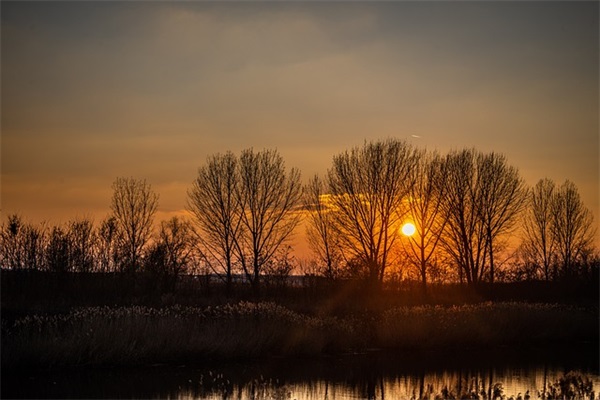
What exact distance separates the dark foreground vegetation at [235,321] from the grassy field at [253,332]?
4 centimetres

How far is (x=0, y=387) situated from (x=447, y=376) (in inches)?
556

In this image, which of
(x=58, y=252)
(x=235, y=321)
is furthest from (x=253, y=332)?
(x=58, y=252)

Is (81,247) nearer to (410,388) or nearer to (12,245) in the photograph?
(12,245)

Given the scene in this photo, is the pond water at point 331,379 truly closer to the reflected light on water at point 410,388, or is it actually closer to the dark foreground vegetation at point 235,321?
the reflected light on water at point 410,388

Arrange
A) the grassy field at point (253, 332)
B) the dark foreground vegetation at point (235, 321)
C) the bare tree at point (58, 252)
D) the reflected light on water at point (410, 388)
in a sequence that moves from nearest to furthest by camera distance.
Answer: the reflected light on water at point (410, 388) → the grassy field at point (253, 332) → the dark foreground vegetation at point (235, 321) → the bare tree at point (58, 252)

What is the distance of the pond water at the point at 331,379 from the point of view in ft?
61.7

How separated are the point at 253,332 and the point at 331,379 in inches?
178

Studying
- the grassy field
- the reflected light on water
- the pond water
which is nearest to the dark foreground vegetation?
the grassy field

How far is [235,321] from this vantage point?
83.8 ft

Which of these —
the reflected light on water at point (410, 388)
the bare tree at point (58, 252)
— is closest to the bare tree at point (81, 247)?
the bare tree at point (58, 252)

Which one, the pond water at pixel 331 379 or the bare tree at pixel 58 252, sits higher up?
the bare tree at pixel 58 252

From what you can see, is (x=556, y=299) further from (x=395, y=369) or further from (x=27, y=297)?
(x=27, y=297)

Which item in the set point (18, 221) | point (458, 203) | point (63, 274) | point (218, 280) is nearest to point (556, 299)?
point (458, 203)

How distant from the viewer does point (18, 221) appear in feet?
123
